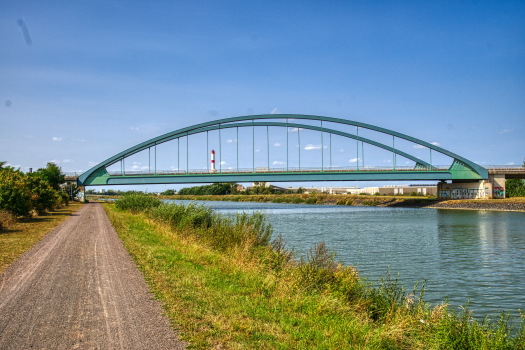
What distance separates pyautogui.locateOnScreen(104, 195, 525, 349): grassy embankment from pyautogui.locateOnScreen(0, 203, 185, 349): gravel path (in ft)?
1.19

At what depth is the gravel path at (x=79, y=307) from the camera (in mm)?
4914

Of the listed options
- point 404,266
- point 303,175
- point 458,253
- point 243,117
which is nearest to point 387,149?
point 303,175

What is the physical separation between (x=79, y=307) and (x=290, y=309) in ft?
11.4

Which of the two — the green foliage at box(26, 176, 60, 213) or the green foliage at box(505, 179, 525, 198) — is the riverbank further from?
the green foliage at box(505, 179, 525, 198)

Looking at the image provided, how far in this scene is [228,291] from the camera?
24.5ft

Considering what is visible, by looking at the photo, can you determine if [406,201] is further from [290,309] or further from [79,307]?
[79,307]

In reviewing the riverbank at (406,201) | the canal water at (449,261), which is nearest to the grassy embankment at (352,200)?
the riverbank at (406,201)

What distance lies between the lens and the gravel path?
4914mm

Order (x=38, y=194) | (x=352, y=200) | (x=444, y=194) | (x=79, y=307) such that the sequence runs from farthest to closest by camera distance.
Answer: (x=352, y=200) < (x=444, y=194) < (x=38, y=194) < (x=79, y=307)

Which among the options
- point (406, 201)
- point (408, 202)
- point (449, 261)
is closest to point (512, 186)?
point (406, 201)

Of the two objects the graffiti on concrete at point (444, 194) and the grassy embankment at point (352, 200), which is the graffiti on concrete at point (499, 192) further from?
the grassy embankment at point (352, 200)

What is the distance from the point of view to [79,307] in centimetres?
630

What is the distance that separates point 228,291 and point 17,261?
6.58 metres

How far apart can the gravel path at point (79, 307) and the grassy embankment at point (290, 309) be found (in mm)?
362
